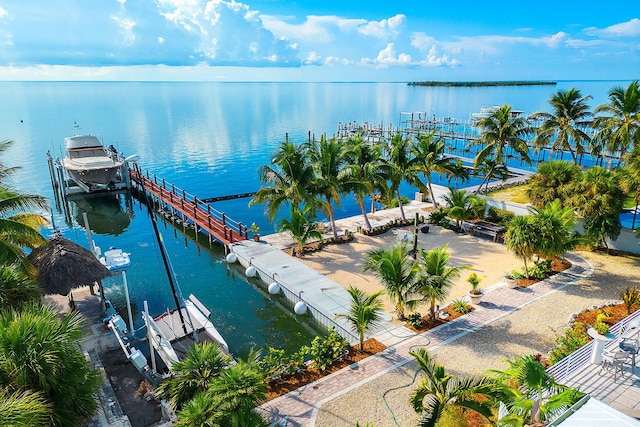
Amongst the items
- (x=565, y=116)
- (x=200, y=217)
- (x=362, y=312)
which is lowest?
(x=200, y=217)

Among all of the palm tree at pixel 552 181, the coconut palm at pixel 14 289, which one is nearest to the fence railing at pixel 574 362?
the palm tree at pixel 552 181

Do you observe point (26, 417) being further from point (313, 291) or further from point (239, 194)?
point (239, 194)

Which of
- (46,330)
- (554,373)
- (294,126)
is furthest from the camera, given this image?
(294,126)

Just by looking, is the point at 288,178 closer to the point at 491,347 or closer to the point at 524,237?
the point at 524,237

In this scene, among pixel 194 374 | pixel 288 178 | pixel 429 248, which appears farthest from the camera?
pixel 429 248

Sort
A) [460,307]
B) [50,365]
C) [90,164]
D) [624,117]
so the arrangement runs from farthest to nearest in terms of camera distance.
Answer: [90,164]
[624,117]
[460,307]
[50,365]

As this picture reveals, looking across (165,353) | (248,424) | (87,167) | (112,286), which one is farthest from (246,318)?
(87,167)

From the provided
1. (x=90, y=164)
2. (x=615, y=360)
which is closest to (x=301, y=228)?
(x=615, y=360)
